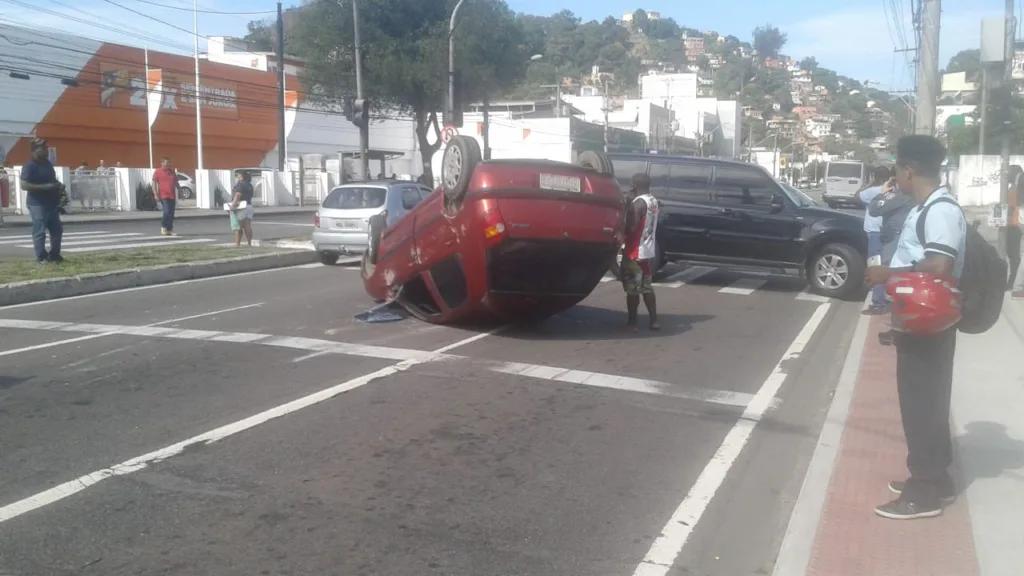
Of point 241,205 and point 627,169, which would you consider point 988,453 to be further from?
point 241,205

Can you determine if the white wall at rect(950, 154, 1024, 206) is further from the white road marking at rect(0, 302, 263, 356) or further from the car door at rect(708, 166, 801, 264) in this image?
the white road marking at rect(0, 302, 263, 356)

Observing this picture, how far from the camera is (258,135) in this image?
5903 cm

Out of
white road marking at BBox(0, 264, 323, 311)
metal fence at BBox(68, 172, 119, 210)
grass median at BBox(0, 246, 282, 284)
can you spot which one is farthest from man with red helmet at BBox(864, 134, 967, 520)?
metal fence at BBox(68, 172, 119, 210)

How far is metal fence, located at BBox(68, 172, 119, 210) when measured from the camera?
35.9 meters

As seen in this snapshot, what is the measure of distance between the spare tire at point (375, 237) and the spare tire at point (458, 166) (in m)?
2.43

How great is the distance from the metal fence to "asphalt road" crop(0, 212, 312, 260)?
5.08 metres

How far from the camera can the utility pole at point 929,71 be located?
1912cm

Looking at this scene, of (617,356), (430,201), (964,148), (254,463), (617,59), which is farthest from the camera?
(617,59)

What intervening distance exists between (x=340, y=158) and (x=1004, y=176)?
3612 centimetres

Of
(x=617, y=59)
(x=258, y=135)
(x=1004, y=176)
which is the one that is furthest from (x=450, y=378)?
(x=617, y=59)

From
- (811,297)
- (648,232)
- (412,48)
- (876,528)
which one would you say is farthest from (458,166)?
(412,48)

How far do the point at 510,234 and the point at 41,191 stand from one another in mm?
8704

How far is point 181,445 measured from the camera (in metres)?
6.42

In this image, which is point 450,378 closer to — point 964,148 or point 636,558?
point 636,558
